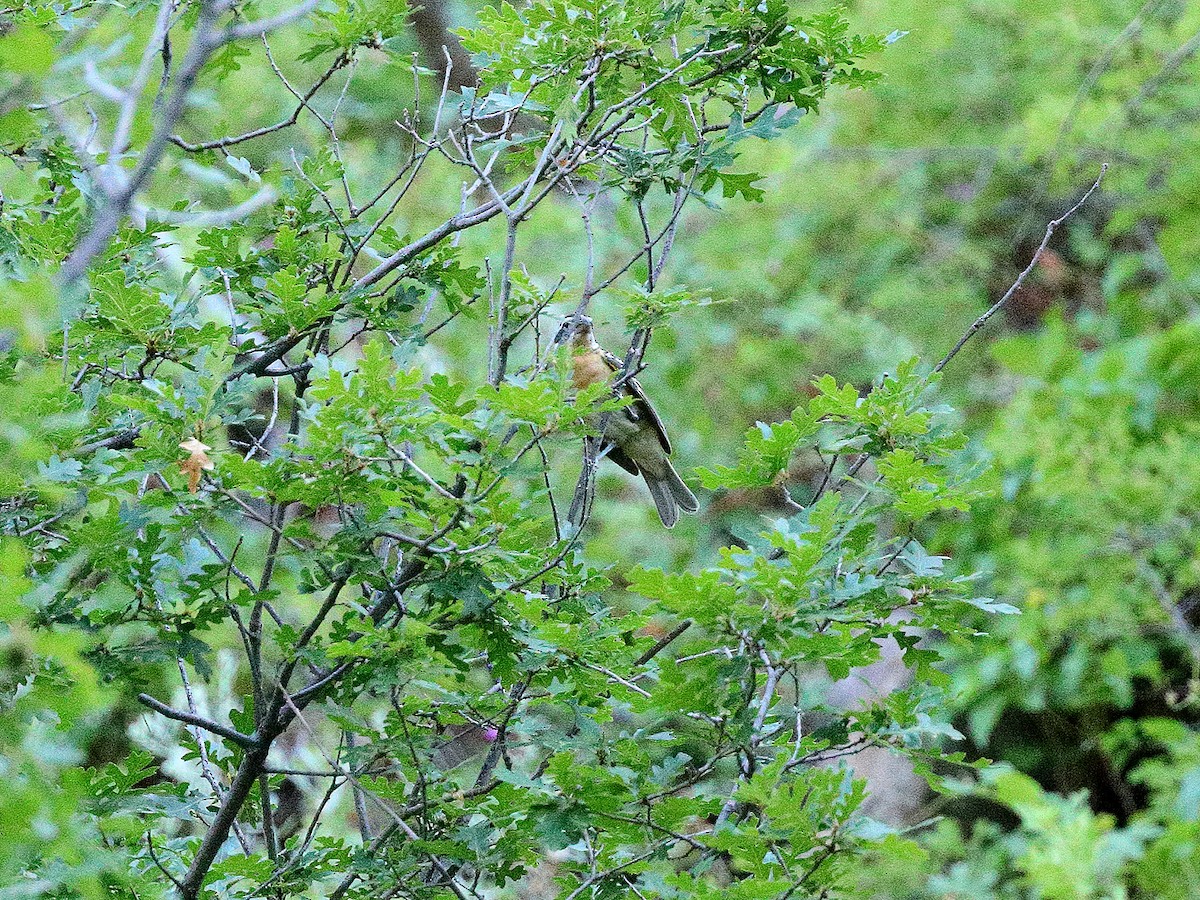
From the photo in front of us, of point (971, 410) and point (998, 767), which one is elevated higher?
point (971, 410)

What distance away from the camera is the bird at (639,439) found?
345 cm

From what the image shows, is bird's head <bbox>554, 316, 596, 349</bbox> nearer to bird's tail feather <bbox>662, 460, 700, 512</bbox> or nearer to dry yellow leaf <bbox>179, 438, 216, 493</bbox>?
bird's tail feather <bbox>662, 460, 700, 512</bbox>

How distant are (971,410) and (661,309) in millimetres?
4561

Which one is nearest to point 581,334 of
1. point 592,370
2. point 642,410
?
point 592,370

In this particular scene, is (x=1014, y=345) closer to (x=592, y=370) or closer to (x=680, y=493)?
(x=680, y=493)

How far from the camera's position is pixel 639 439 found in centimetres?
370

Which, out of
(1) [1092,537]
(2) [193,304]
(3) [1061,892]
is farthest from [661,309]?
(1) [1092,537]

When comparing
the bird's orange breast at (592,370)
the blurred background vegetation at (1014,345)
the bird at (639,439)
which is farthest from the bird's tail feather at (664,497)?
the blurred background vegetation at (1014,345)

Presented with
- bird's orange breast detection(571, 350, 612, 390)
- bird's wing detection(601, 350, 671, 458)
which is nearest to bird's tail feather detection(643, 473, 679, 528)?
bird's wing detection(601, 350, 671, 458)

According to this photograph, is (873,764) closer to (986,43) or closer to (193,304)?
(986,43)

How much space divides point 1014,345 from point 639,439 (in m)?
2.65

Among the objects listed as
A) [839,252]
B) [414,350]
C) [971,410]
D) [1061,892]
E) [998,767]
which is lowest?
[998,767]

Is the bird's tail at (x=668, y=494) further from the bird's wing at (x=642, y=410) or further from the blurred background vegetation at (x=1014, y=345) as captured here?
the blurred background vegetation at (x=1014, y=345)

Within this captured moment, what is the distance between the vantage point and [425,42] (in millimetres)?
8797
